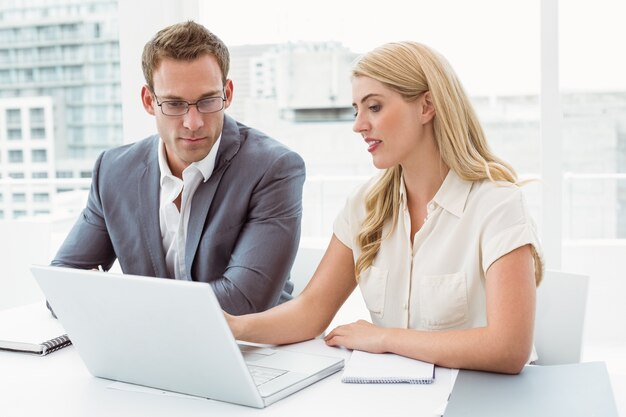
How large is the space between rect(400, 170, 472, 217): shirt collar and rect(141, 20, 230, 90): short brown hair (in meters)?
0.71

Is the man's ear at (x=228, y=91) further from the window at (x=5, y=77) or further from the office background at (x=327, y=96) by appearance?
the window at (x=5, y=77)

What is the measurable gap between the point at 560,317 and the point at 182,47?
3.79ft

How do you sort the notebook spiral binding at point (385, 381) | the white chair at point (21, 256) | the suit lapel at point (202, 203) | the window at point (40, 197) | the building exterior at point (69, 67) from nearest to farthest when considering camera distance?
the notebook spiral binding at point (385, 381) < the suit lapel at point (202, 203) < the white chair at point (21, 256) < the building exterior at point (69, 67) < the window at point (40, 197)

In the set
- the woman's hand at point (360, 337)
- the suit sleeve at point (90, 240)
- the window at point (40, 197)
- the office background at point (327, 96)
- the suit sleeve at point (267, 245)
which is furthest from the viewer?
the window at point (40, 197)

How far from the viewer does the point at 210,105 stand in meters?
1.98

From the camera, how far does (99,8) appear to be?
4363mm

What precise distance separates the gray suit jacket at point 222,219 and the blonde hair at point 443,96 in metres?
0.47

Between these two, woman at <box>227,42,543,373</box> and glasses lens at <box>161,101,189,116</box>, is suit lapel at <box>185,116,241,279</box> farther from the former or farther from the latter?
woman at <box>227,42,543,373</box>

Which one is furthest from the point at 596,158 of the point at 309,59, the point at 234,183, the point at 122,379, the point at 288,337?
the point at 122,379

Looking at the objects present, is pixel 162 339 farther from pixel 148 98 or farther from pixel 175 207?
pixel 148 98

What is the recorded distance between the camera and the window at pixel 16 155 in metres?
4.81

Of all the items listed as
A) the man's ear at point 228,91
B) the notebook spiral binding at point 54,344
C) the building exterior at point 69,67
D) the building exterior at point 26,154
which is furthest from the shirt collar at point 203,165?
the building exterior at point 26,154

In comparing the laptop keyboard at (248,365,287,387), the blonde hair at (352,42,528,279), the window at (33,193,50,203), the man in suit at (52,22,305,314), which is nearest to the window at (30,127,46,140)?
the window at (33,193,50,203)

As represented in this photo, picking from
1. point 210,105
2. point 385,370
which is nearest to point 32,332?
point 210,105
